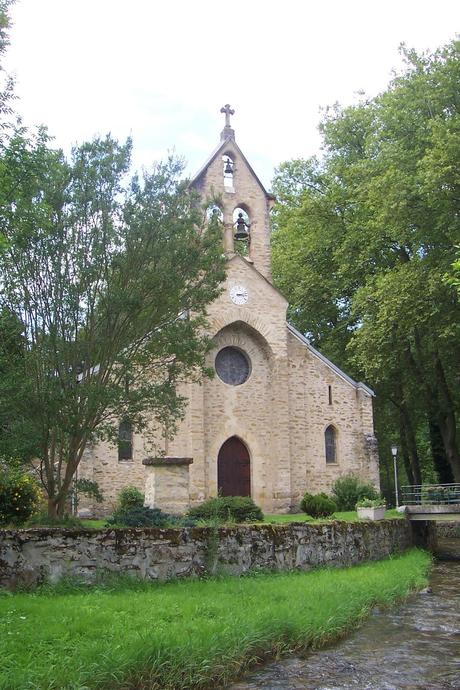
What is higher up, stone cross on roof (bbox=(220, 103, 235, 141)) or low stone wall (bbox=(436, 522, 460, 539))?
stone cross on roof (bbox=(220, 103, 235, 141))

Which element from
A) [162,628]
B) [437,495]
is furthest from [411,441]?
[162,628]

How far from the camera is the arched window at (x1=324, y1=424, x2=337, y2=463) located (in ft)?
89.8

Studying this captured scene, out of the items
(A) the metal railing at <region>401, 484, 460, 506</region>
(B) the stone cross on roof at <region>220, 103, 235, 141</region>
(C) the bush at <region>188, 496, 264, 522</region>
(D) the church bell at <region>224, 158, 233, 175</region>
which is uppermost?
(B) the stone cross on roof at <region>220, 103, 235, 141</region>

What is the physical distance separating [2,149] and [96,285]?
3.65m

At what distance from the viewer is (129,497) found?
864 inches

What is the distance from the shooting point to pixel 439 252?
25438mm

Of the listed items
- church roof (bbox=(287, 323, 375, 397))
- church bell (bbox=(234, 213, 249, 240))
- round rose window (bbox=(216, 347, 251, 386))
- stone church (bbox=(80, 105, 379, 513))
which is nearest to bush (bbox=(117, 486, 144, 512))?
stone church (bbox=(80, 105, 379, 513))

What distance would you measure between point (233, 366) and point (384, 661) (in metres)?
17.4

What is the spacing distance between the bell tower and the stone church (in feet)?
0.13

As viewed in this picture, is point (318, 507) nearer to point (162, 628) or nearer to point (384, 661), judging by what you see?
point (384, 661)

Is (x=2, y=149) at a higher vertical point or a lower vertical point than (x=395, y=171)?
lower

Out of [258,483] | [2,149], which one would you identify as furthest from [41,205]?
[258,483]

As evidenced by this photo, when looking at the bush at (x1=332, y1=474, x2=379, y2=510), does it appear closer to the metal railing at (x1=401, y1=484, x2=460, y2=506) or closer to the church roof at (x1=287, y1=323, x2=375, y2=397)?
the metal railing at (x1=401, y1=484, x2=460, y2=506)

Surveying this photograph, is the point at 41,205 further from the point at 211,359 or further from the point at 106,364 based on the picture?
the point at 211,359
